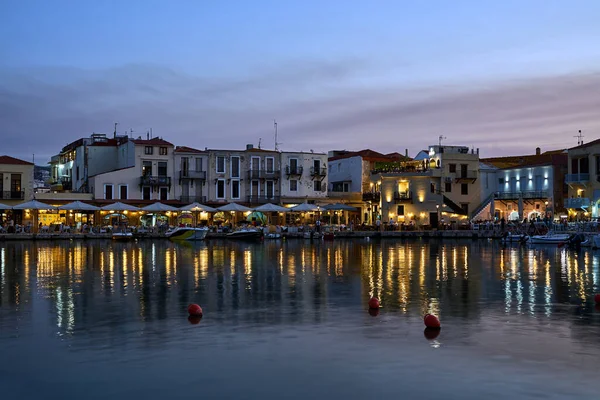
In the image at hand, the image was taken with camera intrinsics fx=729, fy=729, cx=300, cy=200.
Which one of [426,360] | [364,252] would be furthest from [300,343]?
[364,252]

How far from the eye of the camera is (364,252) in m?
46.7

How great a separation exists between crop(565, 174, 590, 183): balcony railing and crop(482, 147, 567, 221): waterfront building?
4.76m

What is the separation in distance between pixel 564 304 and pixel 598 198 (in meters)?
47.7

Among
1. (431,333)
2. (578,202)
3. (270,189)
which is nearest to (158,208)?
(270,189)

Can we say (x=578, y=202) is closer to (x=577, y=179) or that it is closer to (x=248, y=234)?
(x=577, y=179)

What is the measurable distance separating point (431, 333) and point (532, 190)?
206 feet

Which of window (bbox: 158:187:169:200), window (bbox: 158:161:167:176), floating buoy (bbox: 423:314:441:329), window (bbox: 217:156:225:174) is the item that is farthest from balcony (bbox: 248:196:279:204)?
floating buoy (bbox: 423:314:441:329)

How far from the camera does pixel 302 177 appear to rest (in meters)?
76.5

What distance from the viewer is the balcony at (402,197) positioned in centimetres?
7631

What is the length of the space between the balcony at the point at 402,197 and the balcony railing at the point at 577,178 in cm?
1597

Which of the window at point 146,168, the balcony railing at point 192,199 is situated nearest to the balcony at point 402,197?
the balcony railing at point 192,199

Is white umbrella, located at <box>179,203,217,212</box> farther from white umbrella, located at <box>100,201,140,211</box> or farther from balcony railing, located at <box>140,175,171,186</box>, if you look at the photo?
balcony railing, located at <box>140,175,171,186</box>

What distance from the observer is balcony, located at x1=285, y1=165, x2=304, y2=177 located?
75.5m

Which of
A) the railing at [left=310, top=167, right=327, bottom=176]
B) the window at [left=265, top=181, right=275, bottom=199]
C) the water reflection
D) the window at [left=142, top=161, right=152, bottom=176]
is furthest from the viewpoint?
the railing at [left=310, top=167, right=327, bottom=176]
